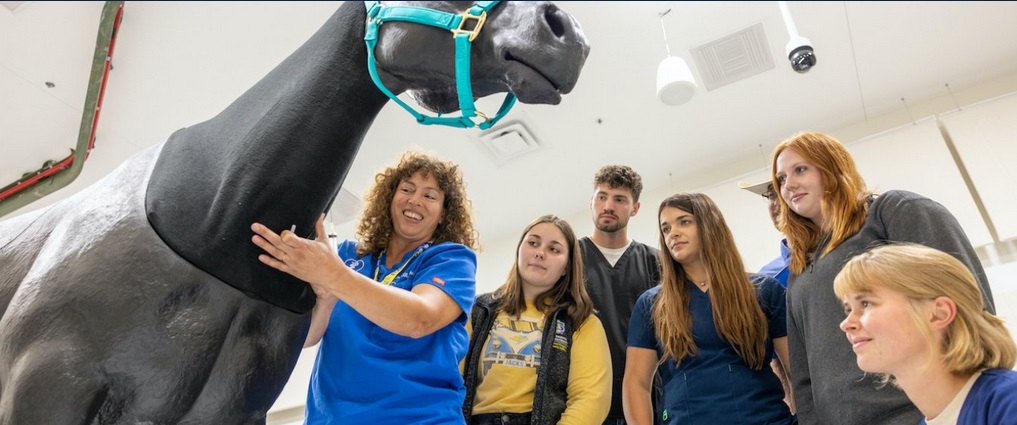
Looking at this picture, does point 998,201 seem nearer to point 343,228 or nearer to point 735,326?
point 735,326

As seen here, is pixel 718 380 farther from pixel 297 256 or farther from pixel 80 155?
pixel 80 155

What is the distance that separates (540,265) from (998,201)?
3.22 meters

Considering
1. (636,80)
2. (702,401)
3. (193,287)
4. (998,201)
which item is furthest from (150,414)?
(998,201)

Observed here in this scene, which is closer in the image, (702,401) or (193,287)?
(193,287)

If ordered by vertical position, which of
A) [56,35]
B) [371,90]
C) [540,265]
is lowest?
[540,265]

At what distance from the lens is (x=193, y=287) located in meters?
0.86

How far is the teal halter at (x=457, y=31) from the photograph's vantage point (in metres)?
0.94

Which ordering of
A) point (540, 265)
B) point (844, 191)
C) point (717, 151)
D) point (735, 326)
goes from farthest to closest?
1. point (717, 151)
2. point (540, 265)
3. point (735, 326)
4. point (844, 191)

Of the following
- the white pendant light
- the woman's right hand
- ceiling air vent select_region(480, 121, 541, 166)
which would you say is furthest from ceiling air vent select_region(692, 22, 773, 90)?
the woman's right hand

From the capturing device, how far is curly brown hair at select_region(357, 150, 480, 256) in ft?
4.40

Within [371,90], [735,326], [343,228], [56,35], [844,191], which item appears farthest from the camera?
[343,228]

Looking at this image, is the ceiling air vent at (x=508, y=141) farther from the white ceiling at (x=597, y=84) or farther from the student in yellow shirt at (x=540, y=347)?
the student in yellow shirt at (x=540, y=347)

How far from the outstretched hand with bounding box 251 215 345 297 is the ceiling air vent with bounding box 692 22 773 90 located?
10.2ft

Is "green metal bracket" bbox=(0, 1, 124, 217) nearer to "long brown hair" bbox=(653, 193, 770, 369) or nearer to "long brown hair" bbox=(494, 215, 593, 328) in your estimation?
"long brown hair" bbox=(494, 215, 593, 328)
